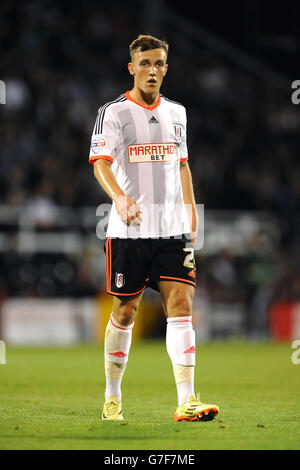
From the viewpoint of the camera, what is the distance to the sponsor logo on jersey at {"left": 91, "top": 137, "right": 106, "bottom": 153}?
5.91 meters

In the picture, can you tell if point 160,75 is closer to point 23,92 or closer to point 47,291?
point 47,291

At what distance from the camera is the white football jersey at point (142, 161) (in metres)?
5.95

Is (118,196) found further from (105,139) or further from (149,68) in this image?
(149,68)

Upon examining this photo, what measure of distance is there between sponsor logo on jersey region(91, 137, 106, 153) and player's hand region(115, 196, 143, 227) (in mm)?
492

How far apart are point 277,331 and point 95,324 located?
3.89m

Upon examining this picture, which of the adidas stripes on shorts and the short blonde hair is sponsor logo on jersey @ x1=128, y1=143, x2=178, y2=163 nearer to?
the adidas stripes on shorts

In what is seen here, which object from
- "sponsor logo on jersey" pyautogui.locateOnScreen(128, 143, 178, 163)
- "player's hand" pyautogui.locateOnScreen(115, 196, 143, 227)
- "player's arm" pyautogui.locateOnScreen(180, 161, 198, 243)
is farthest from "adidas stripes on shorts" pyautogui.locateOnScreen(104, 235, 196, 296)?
"sponsor logo on jersey" pyautogui.locateOnScreen(128, 143, 178, 163)

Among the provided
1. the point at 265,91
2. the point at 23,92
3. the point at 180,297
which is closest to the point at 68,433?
the point at 180,297

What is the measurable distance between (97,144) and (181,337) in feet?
4.68

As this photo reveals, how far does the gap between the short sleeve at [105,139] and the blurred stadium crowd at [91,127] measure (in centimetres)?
1077

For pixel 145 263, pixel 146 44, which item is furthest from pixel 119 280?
pixel 146 44

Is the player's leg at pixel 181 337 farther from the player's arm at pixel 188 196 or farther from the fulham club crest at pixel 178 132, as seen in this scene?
the fulham club crest at pixel 178 132

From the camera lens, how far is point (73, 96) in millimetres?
19750

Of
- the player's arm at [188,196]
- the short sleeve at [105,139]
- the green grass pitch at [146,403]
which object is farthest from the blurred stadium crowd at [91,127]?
the short sleeve at [105,139]
